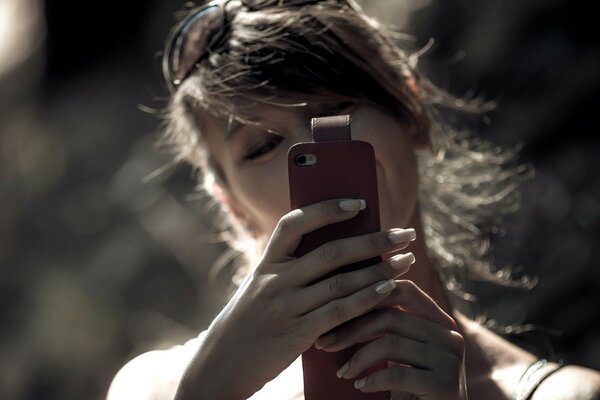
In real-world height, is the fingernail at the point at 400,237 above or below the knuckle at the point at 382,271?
above

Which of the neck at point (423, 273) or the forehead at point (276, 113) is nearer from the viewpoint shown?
the forehead at point (276, 113)

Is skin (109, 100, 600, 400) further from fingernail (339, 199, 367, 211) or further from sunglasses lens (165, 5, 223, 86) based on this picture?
sunglasses lens (165, 5, 223, 86)

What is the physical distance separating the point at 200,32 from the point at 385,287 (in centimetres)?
71

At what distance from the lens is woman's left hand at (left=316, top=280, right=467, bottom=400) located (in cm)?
98

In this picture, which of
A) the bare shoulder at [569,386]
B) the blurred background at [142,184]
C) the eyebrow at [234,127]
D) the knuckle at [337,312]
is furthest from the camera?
the blurred background at [142,184]

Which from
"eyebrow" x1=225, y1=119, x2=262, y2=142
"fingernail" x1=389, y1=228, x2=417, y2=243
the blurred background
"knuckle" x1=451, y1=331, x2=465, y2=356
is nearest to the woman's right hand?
"fingernail" x1=389, y1=228, x2=417, y2=243

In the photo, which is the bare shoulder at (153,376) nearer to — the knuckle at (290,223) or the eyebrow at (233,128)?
the eyebrow at (233,128)

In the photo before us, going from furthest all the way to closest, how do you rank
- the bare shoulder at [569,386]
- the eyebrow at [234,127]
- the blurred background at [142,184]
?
1. the blurred background at [142,184]
2. the eyebrow at [234,127]
3. the bare shoulder at [569,386]

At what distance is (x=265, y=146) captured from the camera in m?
1.39

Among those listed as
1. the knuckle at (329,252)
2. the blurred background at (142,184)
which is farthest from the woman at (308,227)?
the blurred background at (142,184)

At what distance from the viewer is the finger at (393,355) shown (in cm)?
98

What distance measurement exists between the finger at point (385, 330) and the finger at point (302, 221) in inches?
4.1

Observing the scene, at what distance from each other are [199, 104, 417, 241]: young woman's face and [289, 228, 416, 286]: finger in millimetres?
351

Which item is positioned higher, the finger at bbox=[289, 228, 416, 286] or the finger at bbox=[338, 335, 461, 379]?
the finger at bbox=[289, 228, 416, 286]
